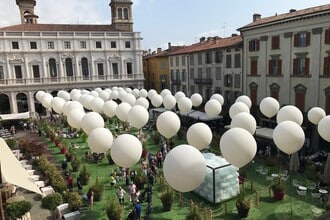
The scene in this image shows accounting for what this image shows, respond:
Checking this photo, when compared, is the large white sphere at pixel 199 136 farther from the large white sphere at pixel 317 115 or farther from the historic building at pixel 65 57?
the historic building at pixel 65 57

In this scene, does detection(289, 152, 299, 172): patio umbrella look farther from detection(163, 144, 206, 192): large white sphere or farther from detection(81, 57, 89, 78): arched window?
detection(81, 57, 89, 78): arched window

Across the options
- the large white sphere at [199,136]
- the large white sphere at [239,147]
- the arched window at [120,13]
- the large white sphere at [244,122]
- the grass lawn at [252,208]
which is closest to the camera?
the large white sphere at [239,147]

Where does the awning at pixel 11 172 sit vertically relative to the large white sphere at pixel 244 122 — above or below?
below

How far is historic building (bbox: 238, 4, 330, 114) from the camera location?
2177 centimetres

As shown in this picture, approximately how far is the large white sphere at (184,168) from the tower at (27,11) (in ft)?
164

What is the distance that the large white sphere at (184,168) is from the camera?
970cm

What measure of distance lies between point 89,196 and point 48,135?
16.4m

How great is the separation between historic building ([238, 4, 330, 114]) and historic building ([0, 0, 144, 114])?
23336 mm

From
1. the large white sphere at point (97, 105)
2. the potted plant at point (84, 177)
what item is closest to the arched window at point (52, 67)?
the large white sphere at point (97, 105)

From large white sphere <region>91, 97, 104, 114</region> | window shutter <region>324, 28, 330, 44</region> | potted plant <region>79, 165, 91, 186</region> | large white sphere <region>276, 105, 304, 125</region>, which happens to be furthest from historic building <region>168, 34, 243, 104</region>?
potted plant <region>79, 165, 91, 186</region>

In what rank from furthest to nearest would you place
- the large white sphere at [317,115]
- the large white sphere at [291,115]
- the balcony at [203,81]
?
1. the balcony at [203,81]
2. the large white sphere at [317,115]
3. the large white sphere at [291,115]

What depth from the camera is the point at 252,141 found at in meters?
11.8

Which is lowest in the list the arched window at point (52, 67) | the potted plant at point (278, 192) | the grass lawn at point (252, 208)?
the grass lawn at point (252, 208)

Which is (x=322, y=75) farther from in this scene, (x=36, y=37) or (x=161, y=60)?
(x=36, y=37)
